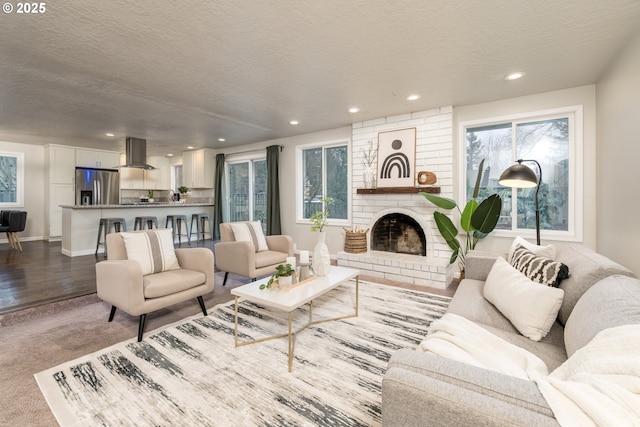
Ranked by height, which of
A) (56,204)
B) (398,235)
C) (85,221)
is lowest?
(398,235)

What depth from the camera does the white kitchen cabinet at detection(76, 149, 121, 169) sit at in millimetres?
6996

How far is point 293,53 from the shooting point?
8.10ft

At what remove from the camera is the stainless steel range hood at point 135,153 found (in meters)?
5.70

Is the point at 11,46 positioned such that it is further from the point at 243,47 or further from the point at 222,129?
the point at 222,129

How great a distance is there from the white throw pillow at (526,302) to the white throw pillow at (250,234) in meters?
2.78

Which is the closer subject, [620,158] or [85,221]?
[620,158]

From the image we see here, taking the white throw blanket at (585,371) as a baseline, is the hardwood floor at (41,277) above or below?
below

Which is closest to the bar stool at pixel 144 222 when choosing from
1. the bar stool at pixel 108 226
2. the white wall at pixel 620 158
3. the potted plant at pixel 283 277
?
the bar stool at pixel 108 226

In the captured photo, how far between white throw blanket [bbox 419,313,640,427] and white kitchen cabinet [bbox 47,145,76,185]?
8824mm

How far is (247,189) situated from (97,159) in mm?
4191

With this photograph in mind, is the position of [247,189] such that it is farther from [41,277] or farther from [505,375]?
[505,375]

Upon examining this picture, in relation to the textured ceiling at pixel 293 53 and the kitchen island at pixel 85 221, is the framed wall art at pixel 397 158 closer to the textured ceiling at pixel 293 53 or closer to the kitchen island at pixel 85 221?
the textured ceiling at pixel 293 53

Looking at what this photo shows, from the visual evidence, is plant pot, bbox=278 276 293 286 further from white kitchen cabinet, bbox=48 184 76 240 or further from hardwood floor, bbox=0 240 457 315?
white kitchen cabinet, bbox=48 184 76 240

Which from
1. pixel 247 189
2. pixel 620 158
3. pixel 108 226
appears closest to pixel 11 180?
pixel 108 226
